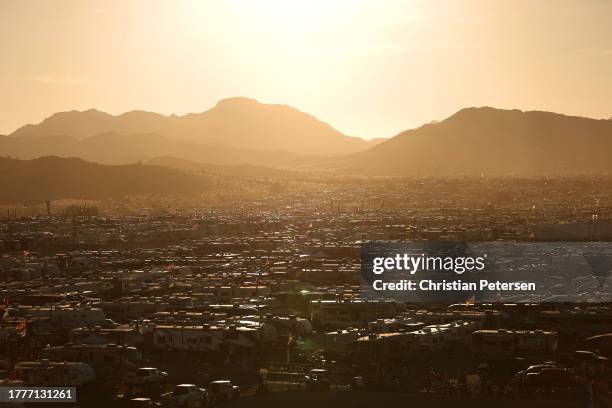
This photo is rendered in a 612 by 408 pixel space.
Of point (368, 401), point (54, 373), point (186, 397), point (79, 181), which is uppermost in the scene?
point (79, 181)

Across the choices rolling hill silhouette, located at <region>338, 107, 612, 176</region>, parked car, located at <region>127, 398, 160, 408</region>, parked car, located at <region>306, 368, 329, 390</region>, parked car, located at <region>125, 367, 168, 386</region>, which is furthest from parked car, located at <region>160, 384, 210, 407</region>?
rolling hill silhouette, located at <region>338, 107, 612, 176</region>

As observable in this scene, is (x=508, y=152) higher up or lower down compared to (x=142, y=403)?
higher up

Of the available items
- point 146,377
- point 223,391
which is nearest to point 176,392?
point 223,391

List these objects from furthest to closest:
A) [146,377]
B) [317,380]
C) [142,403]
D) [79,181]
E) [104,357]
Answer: [79,181] < [104,357] < [146,377] < [317,380] < [142,403]

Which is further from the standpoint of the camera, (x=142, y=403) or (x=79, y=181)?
(x=79, y=181)

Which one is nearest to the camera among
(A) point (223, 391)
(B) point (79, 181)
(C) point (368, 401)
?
(C) point (368, 401)

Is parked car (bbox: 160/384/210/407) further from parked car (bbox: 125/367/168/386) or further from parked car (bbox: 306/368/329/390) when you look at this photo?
parked car (bbox: 306/368/329/390)

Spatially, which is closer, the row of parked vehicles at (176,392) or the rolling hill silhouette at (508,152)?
the row of parked vehicles at (176,392)

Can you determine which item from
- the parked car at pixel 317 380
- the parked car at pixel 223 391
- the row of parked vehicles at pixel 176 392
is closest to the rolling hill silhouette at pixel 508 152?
the parked car at pixel 317 380

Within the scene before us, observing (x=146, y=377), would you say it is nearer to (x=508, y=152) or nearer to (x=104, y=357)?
(x=104, y=357)

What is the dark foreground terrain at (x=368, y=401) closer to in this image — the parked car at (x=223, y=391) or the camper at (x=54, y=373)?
the parked car at (x=223, y=391)

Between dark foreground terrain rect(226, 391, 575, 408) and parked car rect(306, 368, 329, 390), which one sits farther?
parked car rect(306, 368, 329, 390)
